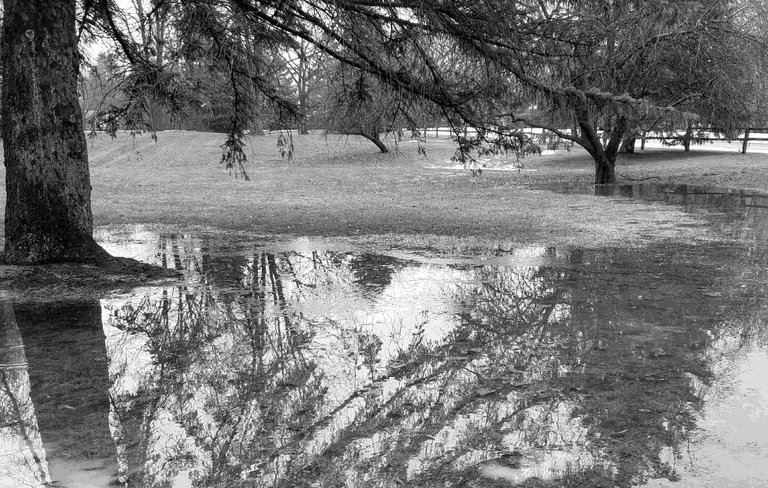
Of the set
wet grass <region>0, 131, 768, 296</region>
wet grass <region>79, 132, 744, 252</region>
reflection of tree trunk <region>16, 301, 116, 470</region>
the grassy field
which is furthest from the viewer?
the grassy field

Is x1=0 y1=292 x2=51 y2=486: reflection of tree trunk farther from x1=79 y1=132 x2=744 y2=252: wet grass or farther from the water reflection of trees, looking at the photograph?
x1=79 y1=132 x2=744 y2=252: wet grass

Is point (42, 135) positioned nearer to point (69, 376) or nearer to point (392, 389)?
point (69, 376)

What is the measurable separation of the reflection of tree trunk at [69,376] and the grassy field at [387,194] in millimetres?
5944

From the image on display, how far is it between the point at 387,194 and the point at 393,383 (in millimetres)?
17429

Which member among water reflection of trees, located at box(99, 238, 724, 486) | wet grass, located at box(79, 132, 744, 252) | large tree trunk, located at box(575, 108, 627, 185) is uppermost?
large tree trunk, located at box(575, 108, 627, 185)

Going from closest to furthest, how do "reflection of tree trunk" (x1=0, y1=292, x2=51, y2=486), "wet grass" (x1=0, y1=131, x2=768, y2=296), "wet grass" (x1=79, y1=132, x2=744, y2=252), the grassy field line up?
"reflection of tree trunk" (x1=0, y1=292, x2=51, y2=486) → "wet grass" (x1=0, y1=131, x2=768, y2=296) → "wet grass" (x1=79, y1=132, x2=744, y2=252) → the grassy field

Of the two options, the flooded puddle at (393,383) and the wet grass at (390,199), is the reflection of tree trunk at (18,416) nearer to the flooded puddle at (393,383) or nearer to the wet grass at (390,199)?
the flooded puddle at (393,383)

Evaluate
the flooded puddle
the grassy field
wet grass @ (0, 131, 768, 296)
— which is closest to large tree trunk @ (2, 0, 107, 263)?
wet grass @ (0, 131, 768, 296)

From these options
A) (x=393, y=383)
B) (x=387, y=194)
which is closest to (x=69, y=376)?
(x=393, y=383)

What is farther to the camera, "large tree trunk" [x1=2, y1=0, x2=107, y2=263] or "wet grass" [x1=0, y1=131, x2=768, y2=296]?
"wet grass" [x1=0, y1=131, x2=768, y2=296]

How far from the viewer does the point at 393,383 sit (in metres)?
4.84

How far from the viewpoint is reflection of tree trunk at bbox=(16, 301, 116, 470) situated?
12.9 feet

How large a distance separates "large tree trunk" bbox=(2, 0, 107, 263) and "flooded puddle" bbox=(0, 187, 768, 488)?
1.30m

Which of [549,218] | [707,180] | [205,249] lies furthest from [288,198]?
[707,180]
